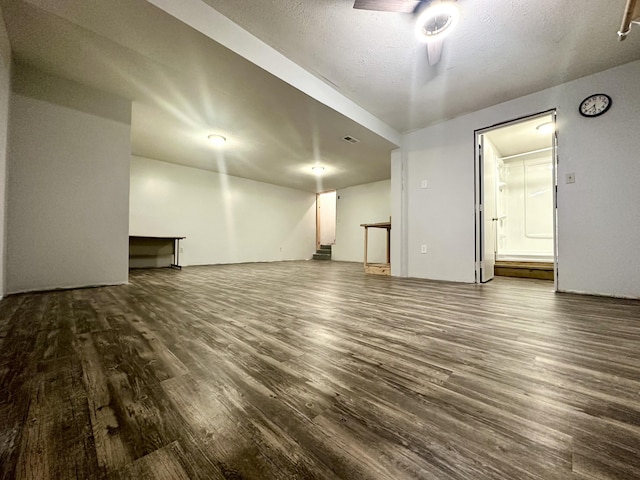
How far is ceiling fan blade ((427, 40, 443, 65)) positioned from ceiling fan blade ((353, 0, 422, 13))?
447 mm

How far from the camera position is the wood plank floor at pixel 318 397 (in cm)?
64

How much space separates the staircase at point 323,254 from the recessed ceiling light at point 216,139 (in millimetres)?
5164

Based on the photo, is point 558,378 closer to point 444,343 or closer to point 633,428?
point 633,428

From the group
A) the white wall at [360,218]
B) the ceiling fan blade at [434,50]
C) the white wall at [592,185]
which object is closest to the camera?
the ceiling fan blade at [434,50]

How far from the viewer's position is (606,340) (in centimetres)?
151

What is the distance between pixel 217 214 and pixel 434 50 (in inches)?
237

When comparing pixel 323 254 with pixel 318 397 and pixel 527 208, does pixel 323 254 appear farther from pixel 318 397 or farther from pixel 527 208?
pixel 318 397

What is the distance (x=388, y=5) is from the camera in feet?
6.13

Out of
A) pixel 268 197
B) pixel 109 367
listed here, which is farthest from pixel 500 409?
pixel 268 197

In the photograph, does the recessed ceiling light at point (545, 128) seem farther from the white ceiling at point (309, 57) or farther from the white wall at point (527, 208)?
the white ceiling at point (309, 57)

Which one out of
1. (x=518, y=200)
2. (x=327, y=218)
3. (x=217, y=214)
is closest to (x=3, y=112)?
(x=217, y=214)

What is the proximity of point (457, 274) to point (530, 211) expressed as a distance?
3.04m

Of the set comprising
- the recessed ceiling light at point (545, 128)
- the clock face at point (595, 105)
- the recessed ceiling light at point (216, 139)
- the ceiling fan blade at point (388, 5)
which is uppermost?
the recessed ceiling light at point (545, 128)

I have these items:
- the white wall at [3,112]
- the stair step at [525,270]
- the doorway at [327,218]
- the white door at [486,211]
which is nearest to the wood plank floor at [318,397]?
the white wall at [3,112]
